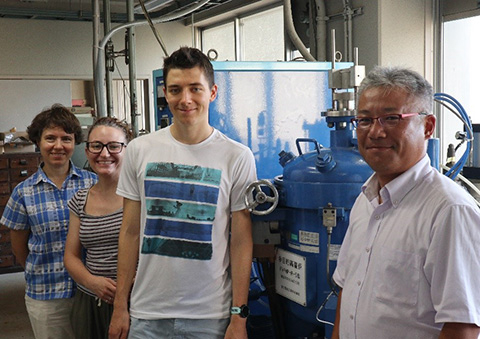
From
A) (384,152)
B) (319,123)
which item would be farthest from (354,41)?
(384,152)

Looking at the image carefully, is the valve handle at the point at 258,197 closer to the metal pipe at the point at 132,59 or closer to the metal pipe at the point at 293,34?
the metal pipe at the point at 293,34

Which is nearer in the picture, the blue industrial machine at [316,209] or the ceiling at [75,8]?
the blue industrial machine at [316,209]

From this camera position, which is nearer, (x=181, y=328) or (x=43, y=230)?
(x=181, y=328)

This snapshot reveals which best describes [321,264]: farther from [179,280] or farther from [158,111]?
[158,111]

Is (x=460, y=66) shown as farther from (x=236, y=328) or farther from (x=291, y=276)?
(x=236, y=328)

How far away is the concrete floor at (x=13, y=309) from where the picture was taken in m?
3.45

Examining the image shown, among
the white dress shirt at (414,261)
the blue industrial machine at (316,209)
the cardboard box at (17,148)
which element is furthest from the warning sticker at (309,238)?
the cardboard box at (17,148)

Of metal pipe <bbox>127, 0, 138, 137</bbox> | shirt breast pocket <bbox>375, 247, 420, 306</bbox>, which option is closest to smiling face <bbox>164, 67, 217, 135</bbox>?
shirt breast pocket <bbox>375, 247, 420, 306</bbox>

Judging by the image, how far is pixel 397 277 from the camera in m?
1.03

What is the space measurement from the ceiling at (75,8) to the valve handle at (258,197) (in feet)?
14.1

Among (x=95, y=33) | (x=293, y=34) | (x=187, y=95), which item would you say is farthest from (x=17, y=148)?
(x=187, y=95)

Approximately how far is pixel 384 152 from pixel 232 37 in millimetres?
5621

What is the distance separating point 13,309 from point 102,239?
252 centimetres

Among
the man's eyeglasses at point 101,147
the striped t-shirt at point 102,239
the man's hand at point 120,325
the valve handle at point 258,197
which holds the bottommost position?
the man's hand at point 120,325
